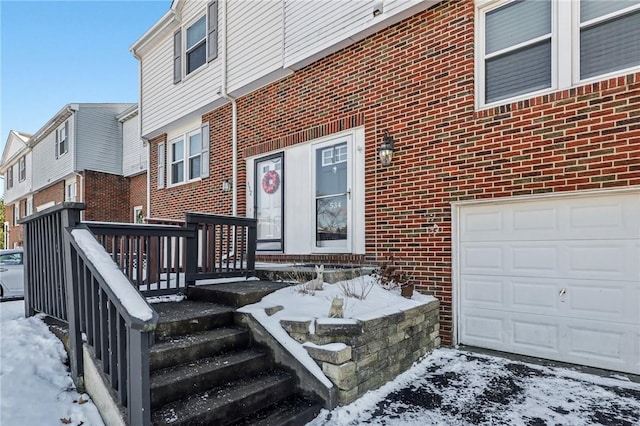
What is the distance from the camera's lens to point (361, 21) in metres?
5.37

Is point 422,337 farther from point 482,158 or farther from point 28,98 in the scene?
point 28,98

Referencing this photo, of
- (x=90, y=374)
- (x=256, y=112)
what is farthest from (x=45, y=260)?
(x=256, y=112)

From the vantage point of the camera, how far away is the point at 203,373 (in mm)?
2654

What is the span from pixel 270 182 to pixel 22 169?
21517 millimetres

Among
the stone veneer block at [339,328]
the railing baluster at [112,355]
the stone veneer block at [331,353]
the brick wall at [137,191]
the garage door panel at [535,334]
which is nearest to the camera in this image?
the railing baluster at [112,355]

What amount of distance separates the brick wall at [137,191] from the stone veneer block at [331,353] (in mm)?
12847

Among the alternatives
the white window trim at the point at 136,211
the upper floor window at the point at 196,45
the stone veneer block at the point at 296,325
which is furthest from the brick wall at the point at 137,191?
the stone veneer block at the point at 296,325

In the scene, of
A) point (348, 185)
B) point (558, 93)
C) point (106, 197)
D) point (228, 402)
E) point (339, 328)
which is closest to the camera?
point (228, 402)

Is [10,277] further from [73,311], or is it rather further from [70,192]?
[70,192]

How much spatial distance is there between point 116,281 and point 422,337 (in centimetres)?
317

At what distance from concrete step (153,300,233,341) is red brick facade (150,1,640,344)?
245 centimetres

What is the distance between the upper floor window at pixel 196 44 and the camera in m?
8.00

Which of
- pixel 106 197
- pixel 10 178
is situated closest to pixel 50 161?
pixel 106 197

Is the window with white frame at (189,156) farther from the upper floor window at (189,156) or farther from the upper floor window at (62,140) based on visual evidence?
the upper floor window at (62,140)
